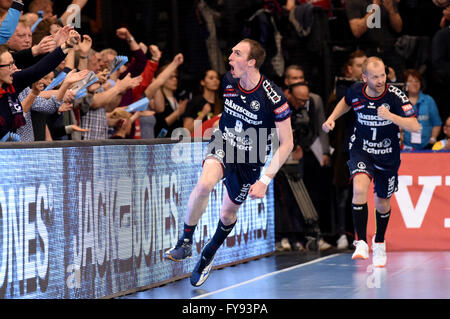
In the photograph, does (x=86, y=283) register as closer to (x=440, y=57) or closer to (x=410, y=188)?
(x=410, y=188)

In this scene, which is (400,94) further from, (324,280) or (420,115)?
(420,115)

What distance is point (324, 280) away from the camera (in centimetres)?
779

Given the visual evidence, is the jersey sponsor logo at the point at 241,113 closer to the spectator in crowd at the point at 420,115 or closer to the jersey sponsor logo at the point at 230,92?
the jersey sponsor logo at the point at 230,92

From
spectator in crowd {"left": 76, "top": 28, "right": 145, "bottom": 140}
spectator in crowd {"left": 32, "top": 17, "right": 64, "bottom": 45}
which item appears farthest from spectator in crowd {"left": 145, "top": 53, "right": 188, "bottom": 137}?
spectator in crowd {"left": 32, "top": 17, "right": 64, "bottom": 45}

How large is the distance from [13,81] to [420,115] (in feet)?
19.2

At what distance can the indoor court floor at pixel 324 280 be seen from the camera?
22.9 ft

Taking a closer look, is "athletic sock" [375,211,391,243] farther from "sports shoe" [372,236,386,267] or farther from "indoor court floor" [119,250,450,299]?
"indoor court floor" [119,250,450,299]

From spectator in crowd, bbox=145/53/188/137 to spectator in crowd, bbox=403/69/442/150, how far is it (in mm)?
3083

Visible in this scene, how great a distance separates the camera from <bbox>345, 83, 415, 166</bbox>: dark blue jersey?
829 centimetres

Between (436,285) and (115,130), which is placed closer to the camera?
(436,285)

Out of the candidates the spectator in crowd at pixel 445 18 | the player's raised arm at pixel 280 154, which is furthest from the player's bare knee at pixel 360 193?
the spectator in crowd at pixel 445 18

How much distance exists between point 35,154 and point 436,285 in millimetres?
3924
